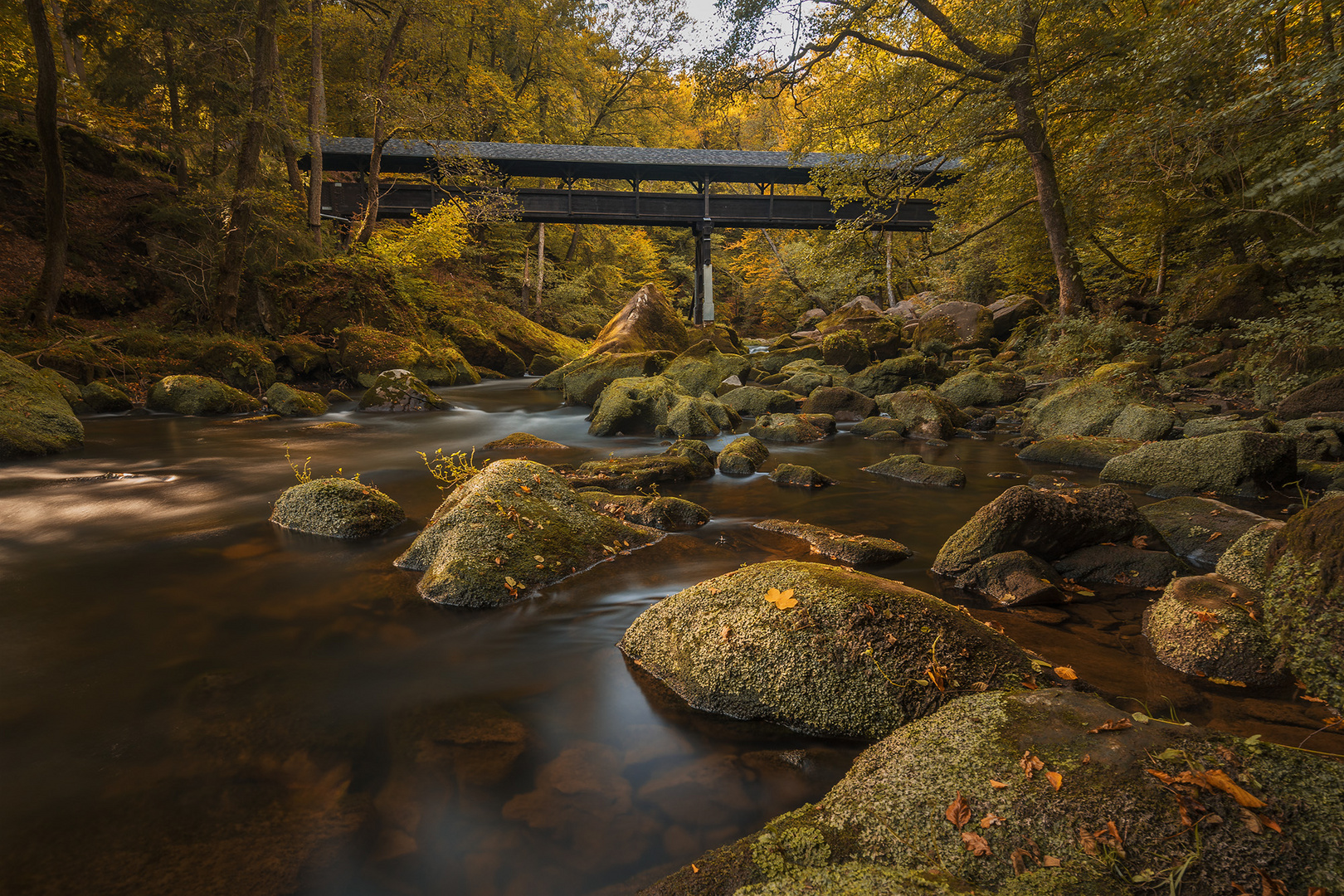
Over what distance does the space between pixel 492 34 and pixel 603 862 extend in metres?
36.9

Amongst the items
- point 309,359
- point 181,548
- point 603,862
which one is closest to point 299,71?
point 309,359

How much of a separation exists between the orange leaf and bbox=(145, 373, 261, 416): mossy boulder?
14.1m

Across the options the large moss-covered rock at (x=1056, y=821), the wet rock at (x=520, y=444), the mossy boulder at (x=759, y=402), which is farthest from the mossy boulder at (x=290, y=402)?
the large moss-covered rock at (x=1056, y=821)

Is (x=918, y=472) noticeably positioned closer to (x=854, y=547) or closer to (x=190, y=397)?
(x=854, y=547)

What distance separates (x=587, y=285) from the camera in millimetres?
31578

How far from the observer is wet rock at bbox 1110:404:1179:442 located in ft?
25.7

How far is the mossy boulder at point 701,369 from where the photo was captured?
46.4 ft

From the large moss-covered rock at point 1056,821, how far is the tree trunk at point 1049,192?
12265 mm

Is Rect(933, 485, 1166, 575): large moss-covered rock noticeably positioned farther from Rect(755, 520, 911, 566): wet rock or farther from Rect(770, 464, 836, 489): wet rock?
Rect(770, 464, 836, 489): wet rock

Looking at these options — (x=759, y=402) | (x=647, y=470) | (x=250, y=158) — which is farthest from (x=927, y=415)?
(x=250, y=158)

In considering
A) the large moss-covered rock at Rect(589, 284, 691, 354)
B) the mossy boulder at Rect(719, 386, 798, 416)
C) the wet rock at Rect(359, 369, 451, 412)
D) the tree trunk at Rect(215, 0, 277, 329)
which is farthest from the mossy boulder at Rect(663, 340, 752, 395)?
the tree trunk at Rect(215, 0, 277, 329)

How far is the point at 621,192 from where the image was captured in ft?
81.0

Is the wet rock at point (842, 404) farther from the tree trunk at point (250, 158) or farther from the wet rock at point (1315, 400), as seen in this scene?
the tree trunk at point (250, 158)

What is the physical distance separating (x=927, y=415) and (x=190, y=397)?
1377cm
